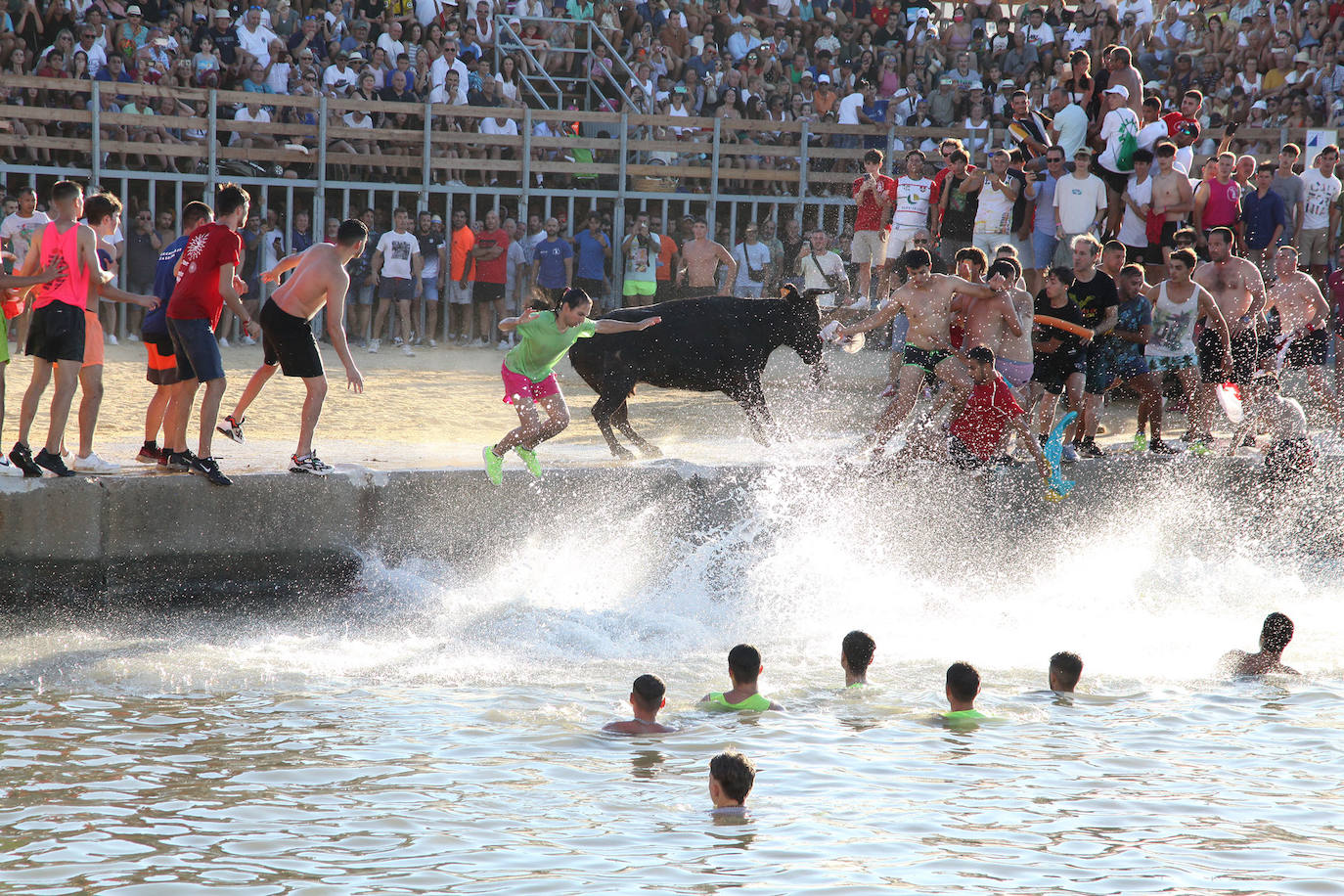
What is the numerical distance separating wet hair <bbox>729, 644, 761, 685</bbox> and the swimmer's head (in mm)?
3720

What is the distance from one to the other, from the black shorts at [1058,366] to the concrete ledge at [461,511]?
81 cm

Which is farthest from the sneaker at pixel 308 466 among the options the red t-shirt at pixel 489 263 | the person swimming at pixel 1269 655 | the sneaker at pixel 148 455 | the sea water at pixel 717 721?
the red t-shirt at pixel 489 263

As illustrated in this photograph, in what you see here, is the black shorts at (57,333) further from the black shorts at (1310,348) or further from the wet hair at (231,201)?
the black shorts at (1310,348)

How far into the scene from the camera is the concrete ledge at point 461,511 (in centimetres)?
848

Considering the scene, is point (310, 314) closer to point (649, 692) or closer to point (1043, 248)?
point (649, 692)

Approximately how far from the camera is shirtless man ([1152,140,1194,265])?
13977mm

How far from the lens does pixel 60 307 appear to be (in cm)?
825

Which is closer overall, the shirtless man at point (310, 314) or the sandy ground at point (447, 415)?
the shirtless man at point (310, 314)

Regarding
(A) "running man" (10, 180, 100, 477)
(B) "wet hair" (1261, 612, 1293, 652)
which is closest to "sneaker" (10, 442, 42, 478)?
(A) "running man" (10, 180, 100, 477)

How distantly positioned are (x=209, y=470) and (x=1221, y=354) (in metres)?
8.36

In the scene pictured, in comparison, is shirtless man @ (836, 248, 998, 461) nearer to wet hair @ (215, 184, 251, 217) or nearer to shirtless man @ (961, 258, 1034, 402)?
shirtless man @ (961, 258, 1034, 402)

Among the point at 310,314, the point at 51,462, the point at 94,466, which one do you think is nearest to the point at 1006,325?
the point at 310,314

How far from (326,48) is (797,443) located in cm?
1036

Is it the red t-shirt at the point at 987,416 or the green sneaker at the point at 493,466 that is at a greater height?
the red t-shirt at the point at 987,416
